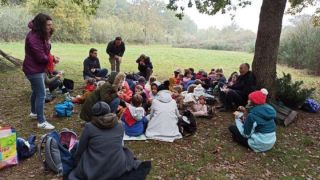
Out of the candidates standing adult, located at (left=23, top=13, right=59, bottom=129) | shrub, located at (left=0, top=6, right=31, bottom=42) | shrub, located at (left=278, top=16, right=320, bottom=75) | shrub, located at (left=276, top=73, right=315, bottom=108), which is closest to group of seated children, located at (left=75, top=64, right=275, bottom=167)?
standing adult, located at (left=23, top=13, right=59, bottom=129)

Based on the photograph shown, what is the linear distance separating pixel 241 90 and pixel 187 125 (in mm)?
2079

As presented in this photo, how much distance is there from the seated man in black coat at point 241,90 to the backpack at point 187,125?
1640 mm

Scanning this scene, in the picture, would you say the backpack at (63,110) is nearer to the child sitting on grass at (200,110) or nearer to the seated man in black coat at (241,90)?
the child sitting on grass at (200,110)

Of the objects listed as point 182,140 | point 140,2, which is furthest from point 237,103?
point 140,2

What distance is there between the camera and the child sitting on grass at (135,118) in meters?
6.46

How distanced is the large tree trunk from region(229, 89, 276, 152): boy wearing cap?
228 centimetres

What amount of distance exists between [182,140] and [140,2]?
47420 millimetres

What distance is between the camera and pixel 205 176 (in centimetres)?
540

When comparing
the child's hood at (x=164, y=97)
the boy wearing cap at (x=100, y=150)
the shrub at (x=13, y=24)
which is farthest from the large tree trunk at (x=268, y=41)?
the shrub at (x=13, y=24)

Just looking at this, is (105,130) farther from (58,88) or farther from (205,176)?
(58,88)

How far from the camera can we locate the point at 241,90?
8375mm

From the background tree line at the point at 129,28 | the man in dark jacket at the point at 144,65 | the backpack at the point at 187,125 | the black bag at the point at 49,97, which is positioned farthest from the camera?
the background tree line at the point at 129,28

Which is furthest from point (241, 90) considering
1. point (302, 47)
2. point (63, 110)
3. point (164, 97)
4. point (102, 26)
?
point (102, 26)

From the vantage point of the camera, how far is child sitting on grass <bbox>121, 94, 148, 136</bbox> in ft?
21.2
